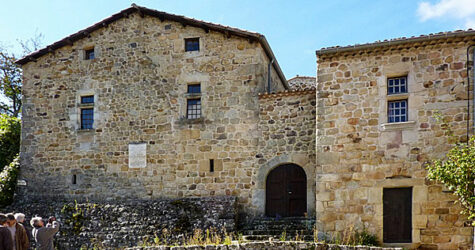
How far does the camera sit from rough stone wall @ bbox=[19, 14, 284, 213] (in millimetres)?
14461

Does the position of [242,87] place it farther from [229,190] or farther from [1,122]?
[1,122]

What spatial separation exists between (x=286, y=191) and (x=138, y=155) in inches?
191

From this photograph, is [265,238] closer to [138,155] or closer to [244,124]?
[244,124]

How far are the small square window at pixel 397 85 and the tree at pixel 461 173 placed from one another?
1.86 metres

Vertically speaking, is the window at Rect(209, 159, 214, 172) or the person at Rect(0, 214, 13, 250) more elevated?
the window at Rect(209, 159, 214, 172)

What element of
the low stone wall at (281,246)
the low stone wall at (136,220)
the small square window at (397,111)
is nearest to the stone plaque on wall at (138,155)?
the low stone wall at (136,220)

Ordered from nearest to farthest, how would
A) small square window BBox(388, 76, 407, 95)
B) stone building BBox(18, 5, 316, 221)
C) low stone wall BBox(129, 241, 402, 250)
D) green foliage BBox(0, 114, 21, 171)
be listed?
1. low stone wall BBox(129, 241, 402, 250)
2. small square window BBox(388, 76, 407, 95)
3. stone building BBox(18, 5, 316, 221)
4. green foliage BBox(0, 114, 21, 171)

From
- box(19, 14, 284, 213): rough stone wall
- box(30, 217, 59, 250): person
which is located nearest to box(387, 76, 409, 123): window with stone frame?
box(19, 14, 284, 213): rough stone wall

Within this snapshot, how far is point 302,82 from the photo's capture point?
20688 millimetres

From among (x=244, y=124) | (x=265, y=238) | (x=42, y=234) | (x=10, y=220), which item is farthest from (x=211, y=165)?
(x=10, y=220)

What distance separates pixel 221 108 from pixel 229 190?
249cm

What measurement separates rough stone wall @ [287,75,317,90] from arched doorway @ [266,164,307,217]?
6.64 m

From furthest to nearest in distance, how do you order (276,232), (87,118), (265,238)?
(87,118)
(276,232)
(265,238)

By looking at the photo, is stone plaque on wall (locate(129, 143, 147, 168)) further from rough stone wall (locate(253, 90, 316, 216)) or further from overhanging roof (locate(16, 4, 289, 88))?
overhanging roof (locate(16, 4, 289, 88))
